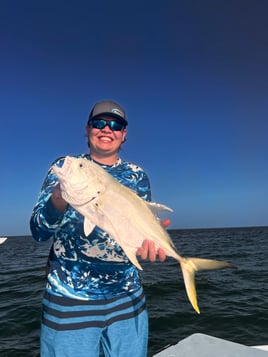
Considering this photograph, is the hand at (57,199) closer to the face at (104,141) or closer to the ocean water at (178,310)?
the face at (104,141)

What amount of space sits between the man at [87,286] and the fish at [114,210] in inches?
4.6

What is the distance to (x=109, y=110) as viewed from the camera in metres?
3.57

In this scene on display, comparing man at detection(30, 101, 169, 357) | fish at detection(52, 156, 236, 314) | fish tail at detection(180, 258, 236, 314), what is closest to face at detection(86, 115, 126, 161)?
man at detection(30, 101, 169, 357)

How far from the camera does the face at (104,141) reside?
139 inches

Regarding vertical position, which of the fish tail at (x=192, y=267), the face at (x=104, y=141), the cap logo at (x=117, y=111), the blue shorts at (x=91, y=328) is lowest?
the blue shorts at (x=91, y=328)

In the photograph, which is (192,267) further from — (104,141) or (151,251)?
(104,141)

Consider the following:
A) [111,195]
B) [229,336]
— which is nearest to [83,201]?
[111,195]

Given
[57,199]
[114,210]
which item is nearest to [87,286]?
[114,210]

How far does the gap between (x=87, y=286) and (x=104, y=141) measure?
146cm

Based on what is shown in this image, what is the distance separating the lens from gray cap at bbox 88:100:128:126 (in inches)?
140

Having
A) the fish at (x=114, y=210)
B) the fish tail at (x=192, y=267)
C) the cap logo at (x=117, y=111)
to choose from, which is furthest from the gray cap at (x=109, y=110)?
the fish tail at (x=192, y=267)

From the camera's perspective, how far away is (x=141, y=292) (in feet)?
11.8

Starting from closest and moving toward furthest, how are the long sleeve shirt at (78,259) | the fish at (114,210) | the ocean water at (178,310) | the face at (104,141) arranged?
the fish at (114,210) < the long sleeve shirt at (78,259) < the face at (104,141) < the ocean water at (178,310)

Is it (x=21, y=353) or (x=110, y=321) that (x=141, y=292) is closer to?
(x=110, y=321)
